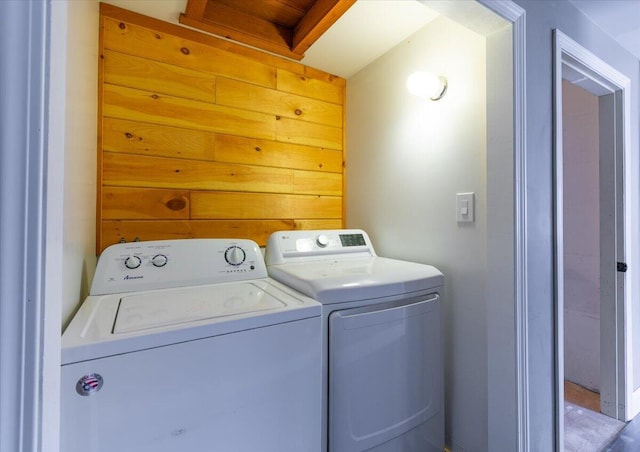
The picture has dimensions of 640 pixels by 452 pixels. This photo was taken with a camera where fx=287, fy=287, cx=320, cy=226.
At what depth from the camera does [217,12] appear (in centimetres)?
148

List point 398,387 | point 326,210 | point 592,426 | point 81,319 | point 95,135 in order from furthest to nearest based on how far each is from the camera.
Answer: point 326,210 < point 592,426 < point 95,135 < point 398,387 < point 81,319

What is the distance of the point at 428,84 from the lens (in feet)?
4.58

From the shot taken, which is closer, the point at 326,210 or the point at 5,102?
the point at 5,102

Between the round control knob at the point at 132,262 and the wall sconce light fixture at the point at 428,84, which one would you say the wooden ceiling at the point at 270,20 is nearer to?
the wall sconce light fixture at the point at 428,84

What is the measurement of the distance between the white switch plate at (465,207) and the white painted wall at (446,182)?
24 mm

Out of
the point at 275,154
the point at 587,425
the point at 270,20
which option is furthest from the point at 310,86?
the point at 587,425

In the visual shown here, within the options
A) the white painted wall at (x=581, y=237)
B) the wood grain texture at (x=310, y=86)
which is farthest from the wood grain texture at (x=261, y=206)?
the white painted wall at (x=581, y=237)

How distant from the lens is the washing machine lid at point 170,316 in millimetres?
655

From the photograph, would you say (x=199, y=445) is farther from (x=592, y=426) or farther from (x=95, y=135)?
(x=592, y=426)

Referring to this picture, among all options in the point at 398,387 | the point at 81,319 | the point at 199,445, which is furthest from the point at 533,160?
the point at 81,319

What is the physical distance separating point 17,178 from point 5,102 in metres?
0.10

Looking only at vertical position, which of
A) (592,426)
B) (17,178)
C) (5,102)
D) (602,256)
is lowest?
(592,426)

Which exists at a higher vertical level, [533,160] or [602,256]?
[533,160]

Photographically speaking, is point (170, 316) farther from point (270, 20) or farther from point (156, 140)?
point (270, 20)
